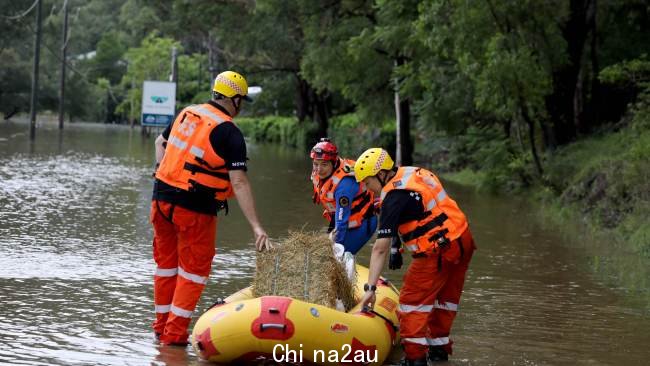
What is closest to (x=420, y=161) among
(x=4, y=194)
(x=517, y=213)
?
(x=517, y=213)

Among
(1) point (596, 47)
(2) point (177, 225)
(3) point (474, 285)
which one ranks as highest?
(1) point (596, 47)

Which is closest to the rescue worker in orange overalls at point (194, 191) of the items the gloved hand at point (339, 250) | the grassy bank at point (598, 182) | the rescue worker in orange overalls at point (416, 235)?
the gloved hand at point (339, 250)

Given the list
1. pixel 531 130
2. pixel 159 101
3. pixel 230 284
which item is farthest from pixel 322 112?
pixel 230 284

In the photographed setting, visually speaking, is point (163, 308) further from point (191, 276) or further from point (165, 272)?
point (191, 276)

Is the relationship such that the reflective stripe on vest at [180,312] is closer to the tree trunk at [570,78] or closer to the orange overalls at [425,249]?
the orange overalls at [425,249]

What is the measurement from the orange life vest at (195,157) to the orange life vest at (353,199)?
1487 millimetres

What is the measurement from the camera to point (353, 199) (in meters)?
9.59

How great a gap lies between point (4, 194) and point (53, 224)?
4.67 meters

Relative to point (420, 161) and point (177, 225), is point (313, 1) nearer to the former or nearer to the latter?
point (420, 161)

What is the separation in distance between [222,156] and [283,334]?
1.59 meters

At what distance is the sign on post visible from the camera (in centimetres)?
5403

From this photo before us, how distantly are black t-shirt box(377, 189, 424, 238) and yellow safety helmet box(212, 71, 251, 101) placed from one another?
1460 millimetres

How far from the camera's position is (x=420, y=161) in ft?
122

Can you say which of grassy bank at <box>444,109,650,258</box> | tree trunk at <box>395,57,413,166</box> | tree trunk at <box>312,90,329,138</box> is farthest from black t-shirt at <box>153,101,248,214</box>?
tree trunk at <box>312,90,329,138</box>
